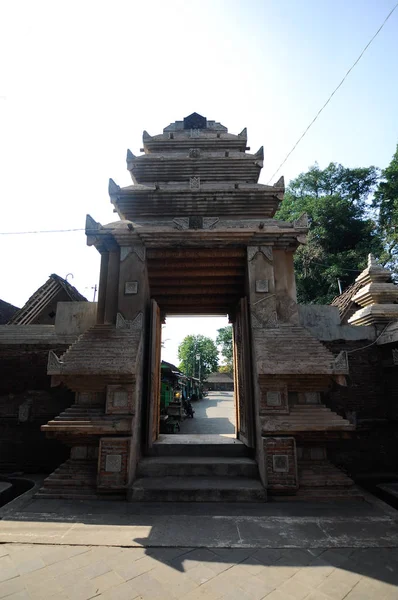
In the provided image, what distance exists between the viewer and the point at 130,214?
712 centimetres

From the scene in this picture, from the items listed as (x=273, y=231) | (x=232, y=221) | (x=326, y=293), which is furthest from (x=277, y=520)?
(x=326, y=293)

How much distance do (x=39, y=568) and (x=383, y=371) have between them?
672 cm

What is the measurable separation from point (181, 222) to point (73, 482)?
511 cm

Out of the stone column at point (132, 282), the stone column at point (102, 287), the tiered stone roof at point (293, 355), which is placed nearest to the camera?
the tiered stone roof at point (293, 355)

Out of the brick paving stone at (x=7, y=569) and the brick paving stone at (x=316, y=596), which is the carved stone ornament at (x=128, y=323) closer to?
the brick paving stone at (x=7, y=569)

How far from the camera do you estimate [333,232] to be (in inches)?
1022

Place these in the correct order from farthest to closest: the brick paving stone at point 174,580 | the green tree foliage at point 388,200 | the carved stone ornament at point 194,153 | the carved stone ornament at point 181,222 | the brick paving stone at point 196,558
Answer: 1. the green tree foliage at point 388,200
2. the carved stone ornament at point 194,153
3. the carved stone ornament at point 181,222
4. the brick paving stone at point 196,558
5. the brick paving stone at point 174,580

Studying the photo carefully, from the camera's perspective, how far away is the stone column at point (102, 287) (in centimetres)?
621

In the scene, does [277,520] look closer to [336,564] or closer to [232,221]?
[336,564]

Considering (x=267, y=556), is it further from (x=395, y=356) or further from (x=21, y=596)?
(x=395, y=356)

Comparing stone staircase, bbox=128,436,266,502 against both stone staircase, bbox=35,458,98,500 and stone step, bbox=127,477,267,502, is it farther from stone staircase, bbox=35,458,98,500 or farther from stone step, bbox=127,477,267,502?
stone staircase, bbox=35,458,98,500

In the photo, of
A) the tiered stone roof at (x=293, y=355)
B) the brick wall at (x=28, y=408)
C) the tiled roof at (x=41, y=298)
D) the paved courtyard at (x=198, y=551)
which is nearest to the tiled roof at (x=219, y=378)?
the tiled roof at (x=41, y=298)

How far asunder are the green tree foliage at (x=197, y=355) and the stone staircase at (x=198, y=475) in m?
47.0

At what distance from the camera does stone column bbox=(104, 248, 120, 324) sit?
6.11 meters
